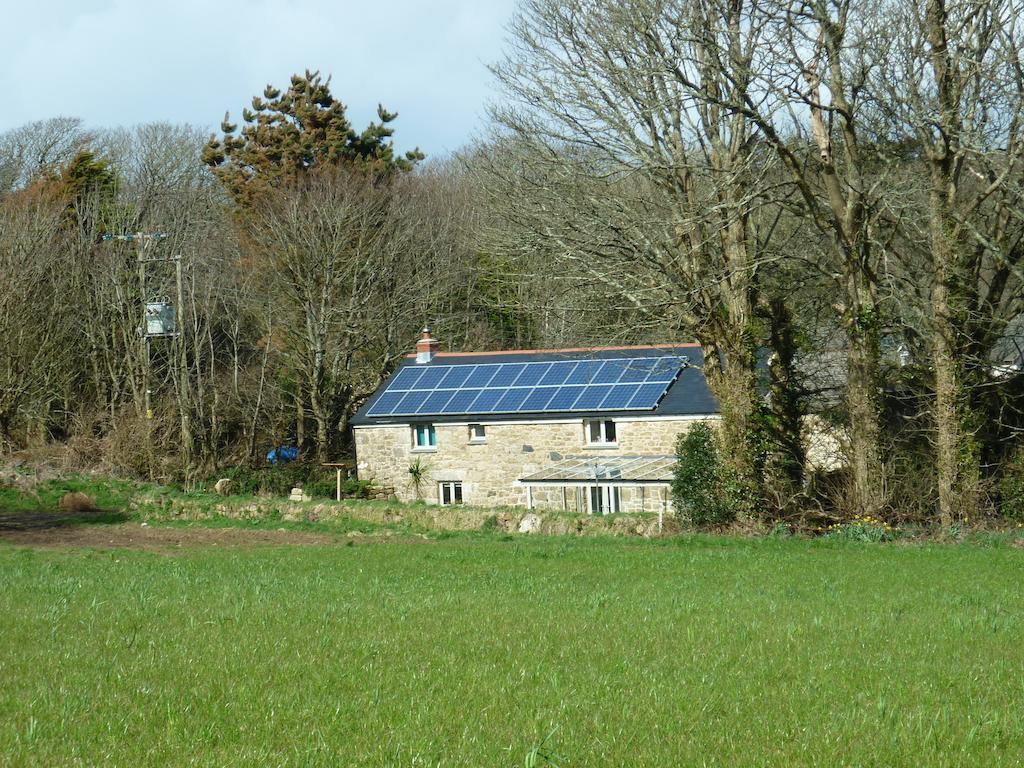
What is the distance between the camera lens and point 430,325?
45969 mm

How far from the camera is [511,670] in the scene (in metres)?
8.41

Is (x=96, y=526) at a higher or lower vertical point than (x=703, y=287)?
lower

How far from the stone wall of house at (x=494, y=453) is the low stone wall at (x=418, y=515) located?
4195mm

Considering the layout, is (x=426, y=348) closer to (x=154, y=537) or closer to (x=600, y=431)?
(x=600, y=431)

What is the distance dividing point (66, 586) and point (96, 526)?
16.2 meters

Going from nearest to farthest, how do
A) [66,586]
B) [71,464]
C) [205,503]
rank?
1. [66,586]
2. [205,503]
3. [71,464]

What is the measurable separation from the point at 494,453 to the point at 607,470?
16.5 feet

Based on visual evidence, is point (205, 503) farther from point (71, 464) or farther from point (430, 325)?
point (430, 325)

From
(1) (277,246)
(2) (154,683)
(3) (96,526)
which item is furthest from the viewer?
(1) (277,246)

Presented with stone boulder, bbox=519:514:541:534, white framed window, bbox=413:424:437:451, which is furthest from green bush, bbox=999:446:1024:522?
white framed window, bbox=413:424:437:451

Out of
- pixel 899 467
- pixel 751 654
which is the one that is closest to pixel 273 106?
pixel 899 467

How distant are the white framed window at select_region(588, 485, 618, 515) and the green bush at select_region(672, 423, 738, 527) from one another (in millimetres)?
6298

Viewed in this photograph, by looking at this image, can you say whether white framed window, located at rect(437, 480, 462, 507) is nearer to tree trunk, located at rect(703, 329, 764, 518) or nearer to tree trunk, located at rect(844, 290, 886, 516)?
tree trunk, located at rect(703, 329, 764, 518)

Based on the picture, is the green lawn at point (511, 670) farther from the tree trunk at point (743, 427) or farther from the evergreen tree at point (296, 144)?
the evergreen tree at point (296, 144)
